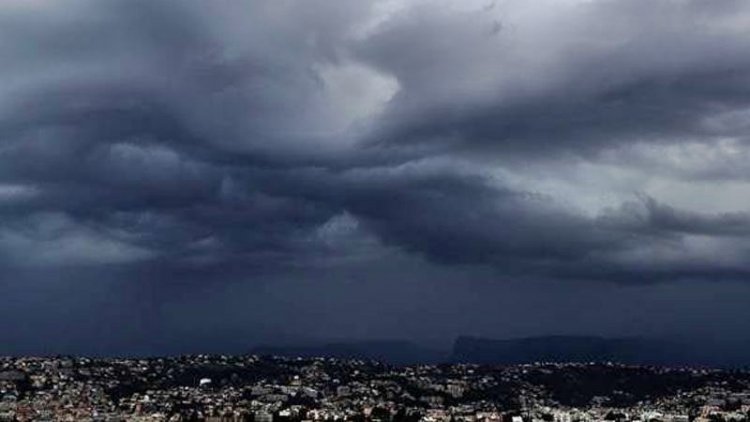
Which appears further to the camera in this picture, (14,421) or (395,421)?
(395,421)

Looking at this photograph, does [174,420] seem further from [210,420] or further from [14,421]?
[14,421]

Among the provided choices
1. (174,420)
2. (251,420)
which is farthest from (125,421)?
(251,420)

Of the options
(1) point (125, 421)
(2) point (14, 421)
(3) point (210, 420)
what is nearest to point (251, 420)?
(3) point (210, 420)

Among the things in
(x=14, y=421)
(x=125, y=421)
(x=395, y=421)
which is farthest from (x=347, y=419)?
(x=14, y=421)

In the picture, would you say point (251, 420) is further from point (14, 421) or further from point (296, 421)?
point (14, 421)

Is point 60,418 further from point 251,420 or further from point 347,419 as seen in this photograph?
point 347,419

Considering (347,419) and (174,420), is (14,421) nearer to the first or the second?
(174,420)

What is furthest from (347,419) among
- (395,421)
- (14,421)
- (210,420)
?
(14,421)
